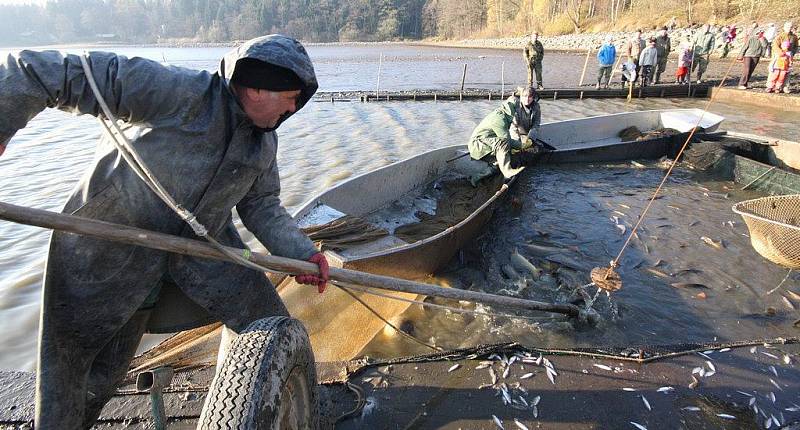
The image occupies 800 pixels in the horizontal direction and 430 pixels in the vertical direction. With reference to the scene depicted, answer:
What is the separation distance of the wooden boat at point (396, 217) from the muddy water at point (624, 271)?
0.46 metres

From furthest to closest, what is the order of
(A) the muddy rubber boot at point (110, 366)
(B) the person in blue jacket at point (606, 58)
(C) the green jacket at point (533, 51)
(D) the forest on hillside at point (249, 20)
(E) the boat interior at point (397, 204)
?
1. (D) the forest on hillside at point (249, 20)
2. (B) the person in blue jacket at point (606, 58)
3. (C) the green jacket at point (533, 51)
4. (E) the boat interior at point (397, 204)
5. (A) the muddy rubber boot at point (110, 366)

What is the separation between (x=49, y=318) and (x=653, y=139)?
46.0 ft

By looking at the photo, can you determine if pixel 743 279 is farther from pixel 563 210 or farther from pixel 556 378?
pixel 556 378

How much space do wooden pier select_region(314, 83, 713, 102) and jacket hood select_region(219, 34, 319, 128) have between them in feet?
73.8

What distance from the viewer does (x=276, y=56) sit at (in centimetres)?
232

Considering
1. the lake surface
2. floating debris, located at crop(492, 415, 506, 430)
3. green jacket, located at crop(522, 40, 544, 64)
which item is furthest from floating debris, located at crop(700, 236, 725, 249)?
green jacket, located at crop(522, 40, 544, 64)

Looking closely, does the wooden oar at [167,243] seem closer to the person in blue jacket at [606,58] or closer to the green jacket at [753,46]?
the person in blue jacket at [606,58]

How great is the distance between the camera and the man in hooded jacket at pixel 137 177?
2.31 metres

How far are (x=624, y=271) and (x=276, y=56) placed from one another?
691 cm

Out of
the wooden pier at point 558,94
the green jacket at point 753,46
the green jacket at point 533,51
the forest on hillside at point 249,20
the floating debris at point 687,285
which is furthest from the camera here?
the forest on hillside at point 249,20

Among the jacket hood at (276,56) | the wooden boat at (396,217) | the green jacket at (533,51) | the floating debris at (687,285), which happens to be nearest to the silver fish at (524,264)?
the wooden boat at (396,217)

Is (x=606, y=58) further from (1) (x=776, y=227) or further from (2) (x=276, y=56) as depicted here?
(2) (x=276, y=56)

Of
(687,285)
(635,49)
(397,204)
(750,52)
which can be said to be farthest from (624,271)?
(750,52)

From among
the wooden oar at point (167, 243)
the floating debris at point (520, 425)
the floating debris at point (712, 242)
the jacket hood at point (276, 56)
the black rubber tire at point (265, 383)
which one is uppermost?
the jacket hood at point (276, 56)
